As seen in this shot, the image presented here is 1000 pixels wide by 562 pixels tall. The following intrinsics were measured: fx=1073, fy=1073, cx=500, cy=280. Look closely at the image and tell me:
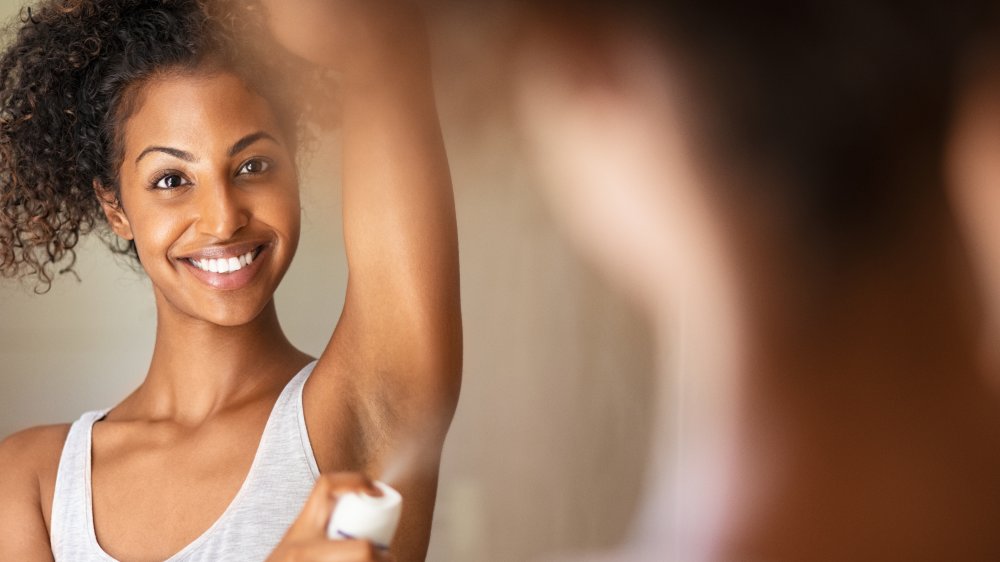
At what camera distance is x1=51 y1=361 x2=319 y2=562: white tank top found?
644mm

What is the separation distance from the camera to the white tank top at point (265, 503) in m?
0.64

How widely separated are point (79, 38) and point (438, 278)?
0.35m

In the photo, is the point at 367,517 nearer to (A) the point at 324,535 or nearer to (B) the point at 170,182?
(A) the point at 324,535

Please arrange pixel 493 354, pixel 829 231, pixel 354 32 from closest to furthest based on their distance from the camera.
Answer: pixel 829 231
pixel 354 32
pixel 493 354

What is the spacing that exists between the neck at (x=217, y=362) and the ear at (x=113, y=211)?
0.21 feet

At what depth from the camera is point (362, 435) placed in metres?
0.66

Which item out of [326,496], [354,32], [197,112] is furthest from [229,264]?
[326,496]

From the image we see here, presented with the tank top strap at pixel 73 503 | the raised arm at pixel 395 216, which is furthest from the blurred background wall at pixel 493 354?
the tank top strap at pixel 73 503

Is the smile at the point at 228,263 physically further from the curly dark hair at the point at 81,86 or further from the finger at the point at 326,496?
the finger at the point at 326,496

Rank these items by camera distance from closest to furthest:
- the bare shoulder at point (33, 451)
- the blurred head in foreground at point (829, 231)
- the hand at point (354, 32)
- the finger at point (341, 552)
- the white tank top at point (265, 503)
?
the blurred head in foreground at point (829, 231), the finger at point (341, 552), the hand at point (354, 32), the white tank top at point (265, 503), the bare shoulder at point (33, 451)

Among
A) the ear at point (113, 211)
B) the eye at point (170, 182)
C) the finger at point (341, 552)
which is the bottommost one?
the finger at point (341, 552)

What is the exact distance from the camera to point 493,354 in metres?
0.97

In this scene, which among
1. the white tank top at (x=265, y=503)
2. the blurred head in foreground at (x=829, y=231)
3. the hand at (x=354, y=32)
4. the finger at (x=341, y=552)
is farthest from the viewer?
the white tank top at (x=265, y=503)

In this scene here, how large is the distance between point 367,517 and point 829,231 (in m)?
0.21
